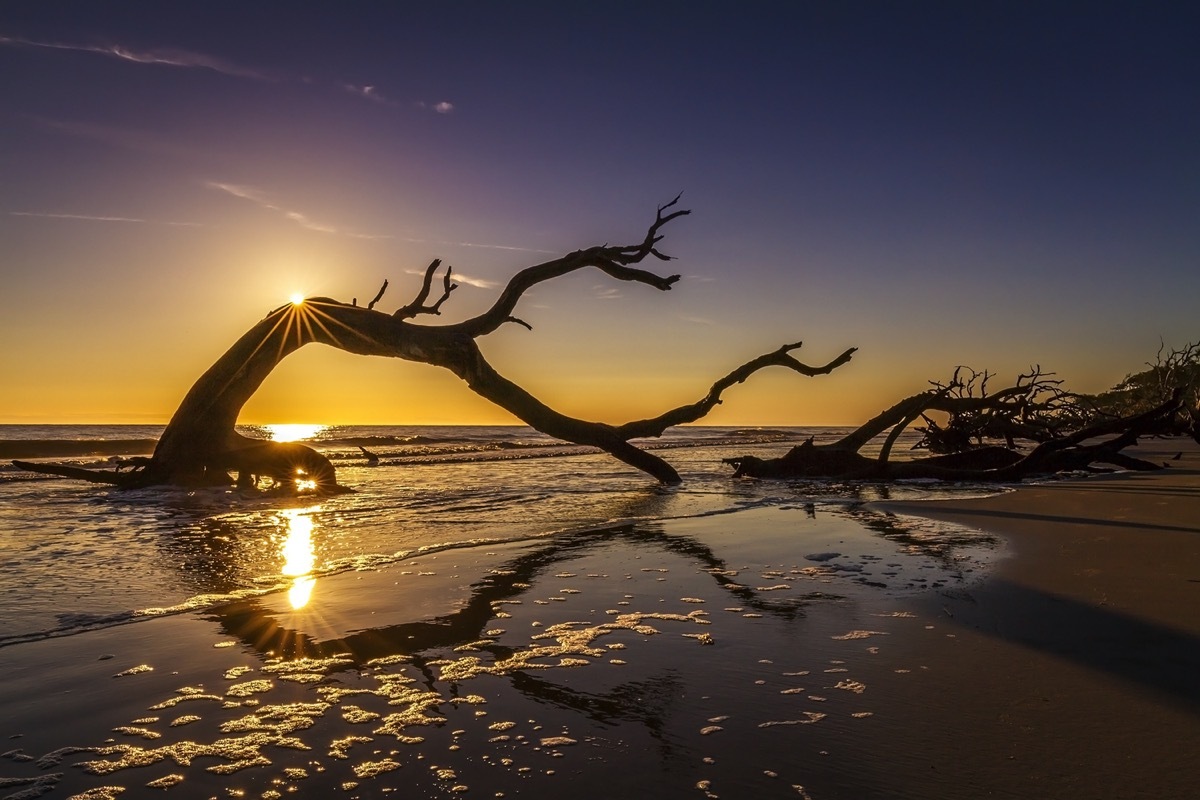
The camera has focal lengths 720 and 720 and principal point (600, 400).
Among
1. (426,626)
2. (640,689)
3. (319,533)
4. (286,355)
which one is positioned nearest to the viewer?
(640,689)

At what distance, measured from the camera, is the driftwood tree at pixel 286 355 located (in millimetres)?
11180

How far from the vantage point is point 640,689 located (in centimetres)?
263

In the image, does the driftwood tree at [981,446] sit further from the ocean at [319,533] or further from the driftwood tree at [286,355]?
the driftwood tree at [286,355]

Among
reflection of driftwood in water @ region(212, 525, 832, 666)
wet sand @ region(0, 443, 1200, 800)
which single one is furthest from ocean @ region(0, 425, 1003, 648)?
reflection of driftwood in water @ region(212, 525, 832, 666)

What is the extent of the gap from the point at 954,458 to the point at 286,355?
1235 centimetres

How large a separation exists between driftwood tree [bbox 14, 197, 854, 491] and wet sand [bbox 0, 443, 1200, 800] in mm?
7414

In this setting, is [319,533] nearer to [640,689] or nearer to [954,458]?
[640,689]

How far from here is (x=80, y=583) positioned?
15.1 feet

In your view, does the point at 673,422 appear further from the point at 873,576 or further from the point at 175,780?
the point at 175,780

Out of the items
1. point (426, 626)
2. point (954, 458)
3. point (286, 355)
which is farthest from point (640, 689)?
point (954, 458)

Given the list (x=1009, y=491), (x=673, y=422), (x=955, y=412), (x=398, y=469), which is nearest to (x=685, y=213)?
(x=673, y=422)

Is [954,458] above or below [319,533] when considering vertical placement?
above

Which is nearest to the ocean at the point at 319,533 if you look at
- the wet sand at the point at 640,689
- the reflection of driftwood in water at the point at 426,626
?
the wet sand at the point at 640,689

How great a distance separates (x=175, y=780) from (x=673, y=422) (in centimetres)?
1182
